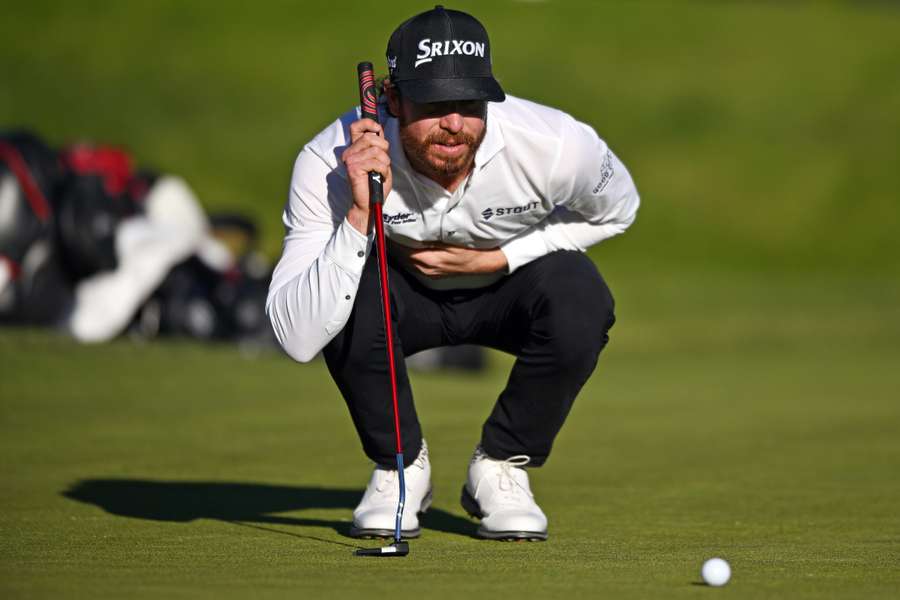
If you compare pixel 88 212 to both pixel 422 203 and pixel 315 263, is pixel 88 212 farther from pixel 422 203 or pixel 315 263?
pixel 315 263

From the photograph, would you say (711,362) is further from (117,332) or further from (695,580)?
(695,580)

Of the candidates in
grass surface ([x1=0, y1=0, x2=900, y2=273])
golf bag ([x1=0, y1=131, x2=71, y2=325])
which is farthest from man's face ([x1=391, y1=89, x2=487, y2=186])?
grass surface ([x1=0, y1=0, x2=900, y2=273])

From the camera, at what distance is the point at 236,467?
691cm

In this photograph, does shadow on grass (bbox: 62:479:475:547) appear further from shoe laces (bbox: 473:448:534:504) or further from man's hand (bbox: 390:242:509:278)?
man's hand (bbox: 390:242:509:278)

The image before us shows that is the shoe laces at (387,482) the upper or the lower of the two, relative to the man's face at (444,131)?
lower

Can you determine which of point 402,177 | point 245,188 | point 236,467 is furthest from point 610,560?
point 245,188

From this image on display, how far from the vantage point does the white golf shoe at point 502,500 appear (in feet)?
16.0

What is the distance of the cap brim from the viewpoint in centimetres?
460

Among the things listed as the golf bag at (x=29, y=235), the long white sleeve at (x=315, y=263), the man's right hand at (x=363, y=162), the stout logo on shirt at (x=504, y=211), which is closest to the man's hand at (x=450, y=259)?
the stout logo on shirt at (x=504, y=211)

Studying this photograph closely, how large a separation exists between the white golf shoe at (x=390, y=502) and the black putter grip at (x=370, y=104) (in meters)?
0.99

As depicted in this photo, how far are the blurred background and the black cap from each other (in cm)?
532

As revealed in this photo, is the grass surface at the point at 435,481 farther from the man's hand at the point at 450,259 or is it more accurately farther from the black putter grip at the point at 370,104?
the black putter grip at the point at 370,104

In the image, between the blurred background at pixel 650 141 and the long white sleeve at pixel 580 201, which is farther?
the blurred background at pixel 650 141

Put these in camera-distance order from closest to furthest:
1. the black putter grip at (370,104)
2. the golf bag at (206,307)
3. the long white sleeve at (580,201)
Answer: the black putter grip at (370,104)
the long white sleeve at (580,201)
the golf bag at (206,307)
